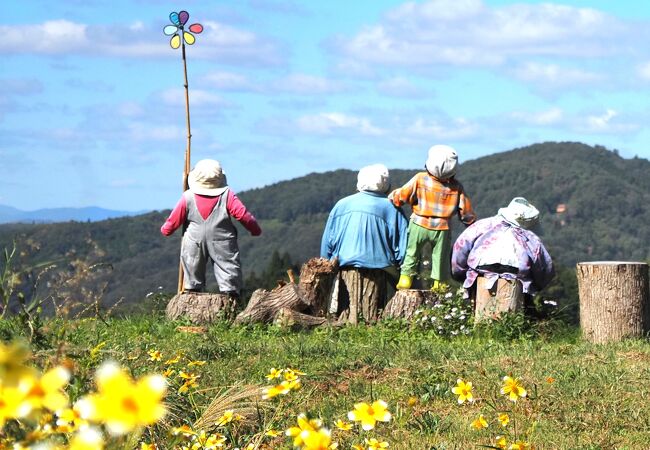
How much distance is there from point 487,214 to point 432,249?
10771 centimetres

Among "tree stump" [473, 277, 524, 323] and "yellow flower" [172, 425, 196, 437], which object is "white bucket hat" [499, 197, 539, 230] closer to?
"tree stump" [473, 277, 524, 323]

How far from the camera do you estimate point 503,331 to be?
404 inches

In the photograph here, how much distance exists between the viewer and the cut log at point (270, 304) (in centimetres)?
1101

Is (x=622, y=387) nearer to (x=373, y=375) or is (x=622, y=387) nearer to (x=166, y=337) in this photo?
(x=373, y=375)

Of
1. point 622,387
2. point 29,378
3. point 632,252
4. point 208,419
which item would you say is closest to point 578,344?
point 622,387

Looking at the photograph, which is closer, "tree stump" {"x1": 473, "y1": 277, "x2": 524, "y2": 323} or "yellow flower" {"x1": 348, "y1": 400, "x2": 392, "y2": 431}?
"yellow flower" {"x1": 348, "y1": 400, "x2": 392, "y2": 431}

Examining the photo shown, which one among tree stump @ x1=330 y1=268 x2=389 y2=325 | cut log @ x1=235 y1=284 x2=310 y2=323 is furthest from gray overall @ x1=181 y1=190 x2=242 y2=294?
tree stump @ x1=330 y1=268 x2=389 y2=325

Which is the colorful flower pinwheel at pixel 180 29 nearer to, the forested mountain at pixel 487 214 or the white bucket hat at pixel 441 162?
the white bucket hat at pixel 441 162

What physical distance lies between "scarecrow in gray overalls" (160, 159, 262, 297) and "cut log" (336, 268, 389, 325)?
1.25m

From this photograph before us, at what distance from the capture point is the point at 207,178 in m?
11.7

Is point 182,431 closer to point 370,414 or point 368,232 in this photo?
point 370,414

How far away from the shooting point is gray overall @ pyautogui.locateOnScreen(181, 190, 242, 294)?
11.7 meters

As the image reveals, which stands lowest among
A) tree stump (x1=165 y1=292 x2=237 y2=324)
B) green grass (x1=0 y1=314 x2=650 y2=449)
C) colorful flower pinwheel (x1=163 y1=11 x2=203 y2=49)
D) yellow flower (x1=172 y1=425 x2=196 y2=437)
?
green grass (x1=0 y1=314 x2=650 y2=449)

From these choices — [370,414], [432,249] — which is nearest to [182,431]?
[370,414]
